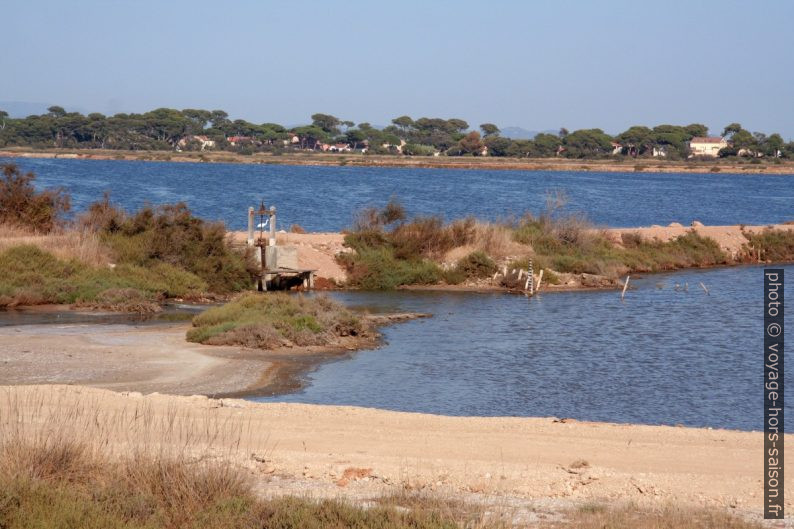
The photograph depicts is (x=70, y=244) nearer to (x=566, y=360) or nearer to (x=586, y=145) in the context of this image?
(x=566, y=360)

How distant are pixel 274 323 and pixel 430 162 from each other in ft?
468

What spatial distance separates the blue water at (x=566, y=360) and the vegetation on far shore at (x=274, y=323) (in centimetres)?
114

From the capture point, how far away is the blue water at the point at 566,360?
19516 mm

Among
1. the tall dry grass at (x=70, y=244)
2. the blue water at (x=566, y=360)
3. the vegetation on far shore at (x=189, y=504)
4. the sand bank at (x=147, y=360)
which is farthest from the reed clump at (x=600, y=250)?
the vegetation on far shore at (x=189, y=504)

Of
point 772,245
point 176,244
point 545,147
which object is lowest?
point 772,245

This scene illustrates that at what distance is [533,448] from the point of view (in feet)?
46.6

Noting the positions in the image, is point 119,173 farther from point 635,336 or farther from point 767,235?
point 635,336

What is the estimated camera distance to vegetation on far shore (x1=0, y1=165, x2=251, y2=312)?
28391 mm

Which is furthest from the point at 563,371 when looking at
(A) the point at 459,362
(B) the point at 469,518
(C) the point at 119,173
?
(C) the point at 119,173

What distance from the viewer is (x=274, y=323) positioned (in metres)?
24.1

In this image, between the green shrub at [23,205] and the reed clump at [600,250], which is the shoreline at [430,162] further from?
the green shrub at [23,205]

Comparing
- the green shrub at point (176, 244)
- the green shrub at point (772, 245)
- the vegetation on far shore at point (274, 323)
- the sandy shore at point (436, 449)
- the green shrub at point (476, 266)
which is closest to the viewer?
the sandy shore at point (436, 449)

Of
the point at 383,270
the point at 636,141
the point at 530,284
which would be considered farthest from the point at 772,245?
the point at 636,141

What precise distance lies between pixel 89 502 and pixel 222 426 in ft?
17.2
